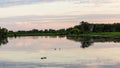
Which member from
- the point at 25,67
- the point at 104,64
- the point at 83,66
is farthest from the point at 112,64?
the point at 25,67

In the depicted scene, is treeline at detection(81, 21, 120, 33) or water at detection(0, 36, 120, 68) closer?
water at detection(0, 36, 120, 68)

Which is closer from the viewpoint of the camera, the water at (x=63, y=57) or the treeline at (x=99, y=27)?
the water at (x=63, y=57)

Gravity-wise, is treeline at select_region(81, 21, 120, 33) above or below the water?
below

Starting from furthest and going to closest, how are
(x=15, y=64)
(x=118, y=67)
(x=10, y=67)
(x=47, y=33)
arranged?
(x=47, y=33) < (x=15, y=64) < (x=10, y=67) < (x=118, y=67)

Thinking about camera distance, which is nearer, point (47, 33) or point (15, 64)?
point (15, 64)

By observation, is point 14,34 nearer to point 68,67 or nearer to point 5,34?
point 5,34

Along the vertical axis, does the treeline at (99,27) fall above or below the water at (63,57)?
below

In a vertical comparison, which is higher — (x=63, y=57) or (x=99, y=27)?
(x=63, y=57)

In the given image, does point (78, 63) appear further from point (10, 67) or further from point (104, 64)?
point (10, 67)

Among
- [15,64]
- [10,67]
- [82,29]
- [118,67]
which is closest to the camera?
[118,67]

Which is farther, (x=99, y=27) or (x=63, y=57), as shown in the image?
(x=99, y=27)

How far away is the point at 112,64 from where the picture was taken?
2189 centimetres

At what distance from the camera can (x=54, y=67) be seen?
20.9 meters

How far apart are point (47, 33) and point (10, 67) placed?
103 m
